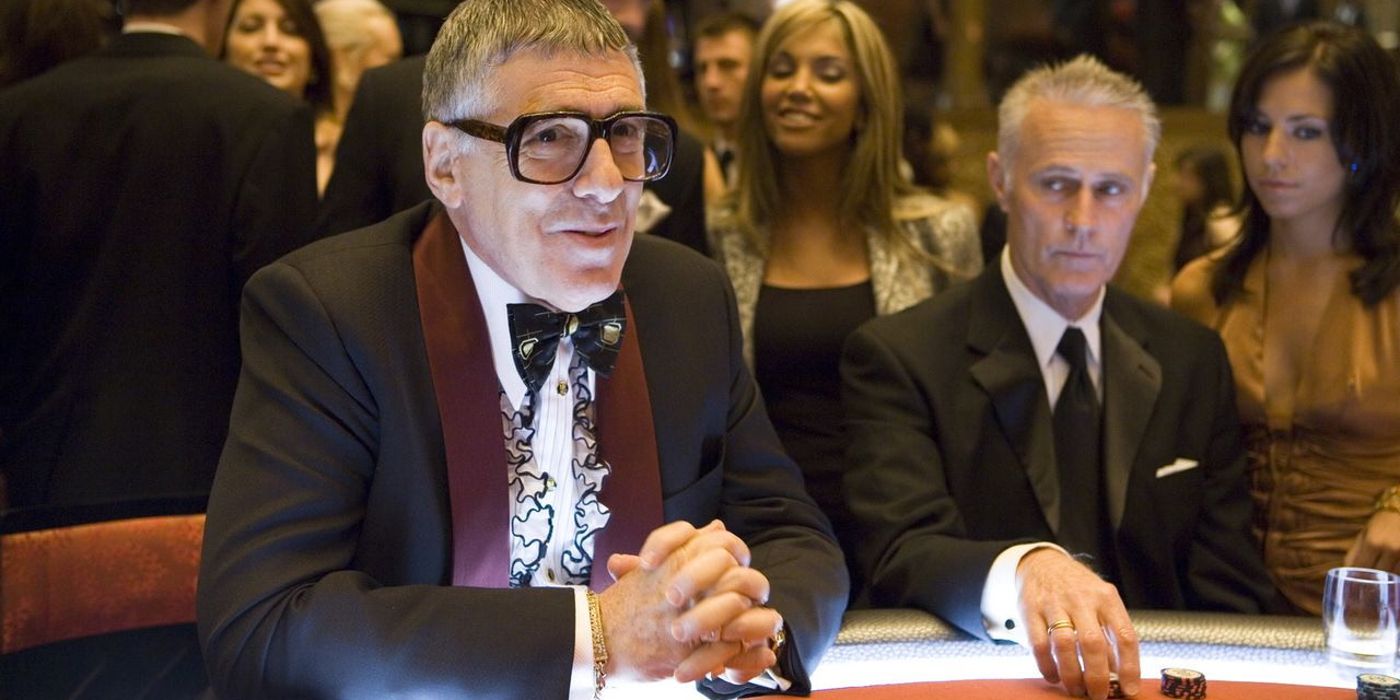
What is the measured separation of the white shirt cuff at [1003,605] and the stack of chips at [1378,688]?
385 mm

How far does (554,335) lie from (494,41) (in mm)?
370

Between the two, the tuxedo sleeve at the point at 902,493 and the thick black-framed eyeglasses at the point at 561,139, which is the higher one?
the thick black-framed eyeglasses at the point at 561,139

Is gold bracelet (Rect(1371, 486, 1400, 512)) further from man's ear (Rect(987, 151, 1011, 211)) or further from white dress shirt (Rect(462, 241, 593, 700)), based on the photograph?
white dress shirt (Rect(462, 241, 593, 700))

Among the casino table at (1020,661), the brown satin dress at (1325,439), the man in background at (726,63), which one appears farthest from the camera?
the man in background at (726,63)

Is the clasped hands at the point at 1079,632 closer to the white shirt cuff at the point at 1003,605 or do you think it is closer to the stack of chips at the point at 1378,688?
the white shirt cuff at the point at 1003,605

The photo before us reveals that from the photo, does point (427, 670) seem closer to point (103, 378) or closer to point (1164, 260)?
point (103, 378)

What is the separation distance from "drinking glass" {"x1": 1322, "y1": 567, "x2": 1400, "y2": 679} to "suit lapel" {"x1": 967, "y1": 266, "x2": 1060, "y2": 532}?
664mm

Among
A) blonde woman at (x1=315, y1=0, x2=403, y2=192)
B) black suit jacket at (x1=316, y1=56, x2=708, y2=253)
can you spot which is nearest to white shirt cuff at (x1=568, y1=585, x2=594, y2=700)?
black suit jacket at (x1=316, y1=56, x2=708, y2=253)

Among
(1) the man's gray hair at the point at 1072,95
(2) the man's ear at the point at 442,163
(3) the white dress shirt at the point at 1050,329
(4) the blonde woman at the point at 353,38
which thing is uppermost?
(4) the blonde woman at the point at 353,38

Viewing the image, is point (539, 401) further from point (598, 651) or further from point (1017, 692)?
point (1017, 692)

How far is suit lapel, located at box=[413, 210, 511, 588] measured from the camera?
1.81 meters

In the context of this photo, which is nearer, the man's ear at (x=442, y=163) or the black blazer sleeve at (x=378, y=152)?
the man's ear at (x=442, y=163)

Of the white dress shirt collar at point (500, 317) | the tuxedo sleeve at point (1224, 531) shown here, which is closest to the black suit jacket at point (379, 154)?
the white dress shirt collar at point (500, 317)

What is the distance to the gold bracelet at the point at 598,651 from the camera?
5.35ft
